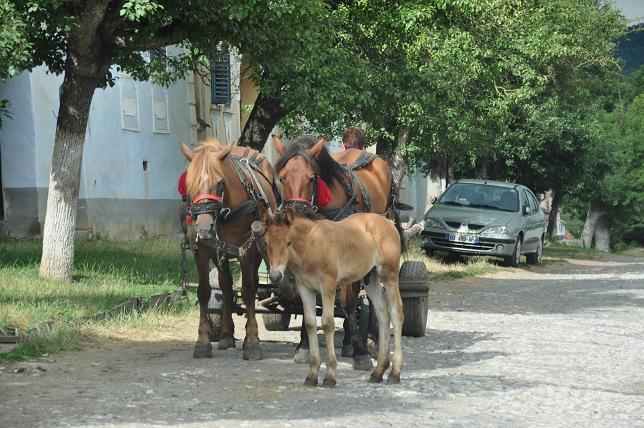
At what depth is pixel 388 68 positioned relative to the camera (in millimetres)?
23219

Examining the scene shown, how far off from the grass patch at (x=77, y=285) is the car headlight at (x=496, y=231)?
7.06 meters

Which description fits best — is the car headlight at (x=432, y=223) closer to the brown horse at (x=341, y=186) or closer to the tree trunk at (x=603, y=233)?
the brown horse at (x=341, y=186)

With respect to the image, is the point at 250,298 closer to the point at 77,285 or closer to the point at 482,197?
the point at 77,285

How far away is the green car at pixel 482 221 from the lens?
2762 centimetres

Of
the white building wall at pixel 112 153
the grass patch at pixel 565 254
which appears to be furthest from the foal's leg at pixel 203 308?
the grass patch at pixel 565 254

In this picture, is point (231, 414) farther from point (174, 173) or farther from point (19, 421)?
point (174, 173)

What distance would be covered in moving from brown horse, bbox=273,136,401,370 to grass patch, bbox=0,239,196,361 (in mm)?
2825

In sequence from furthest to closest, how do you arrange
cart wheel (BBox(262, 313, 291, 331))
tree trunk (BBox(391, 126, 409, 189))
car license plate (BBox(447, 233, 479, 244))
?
1. tree trunk (BBox(391, 126, 409, 189))
2. car license plate (BBox(447, 233, 479, 244))
3. cart wheel (BBox(262, 313, 291, 331))

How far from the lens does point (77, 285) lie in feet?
54.9

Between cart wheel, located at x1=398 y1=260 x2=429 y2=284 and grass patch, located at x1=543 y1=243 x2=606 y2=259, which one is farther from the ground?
cart wheel, located at x1=398 y1=260 x2=429 y2=284

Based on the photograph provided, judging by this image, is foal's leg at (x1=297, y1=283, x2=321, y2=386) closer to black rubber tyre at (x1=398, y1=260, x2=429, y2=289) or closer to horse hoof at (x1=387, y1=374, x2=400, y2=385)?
horse hoof at (x1=387, y1=374, x2=400, y2=385)

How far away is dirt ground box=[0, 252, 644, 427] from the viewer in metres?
8.23

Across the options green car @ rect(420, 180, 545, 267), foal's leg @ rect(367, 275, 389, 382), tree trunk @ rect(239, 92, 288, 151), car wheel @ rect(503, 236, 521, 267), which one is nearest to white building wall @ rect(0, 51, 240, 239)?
tree trunk @ rect(239, 92, 288, 151)

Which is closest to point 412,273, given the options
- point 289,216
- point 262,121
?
point 289,216
